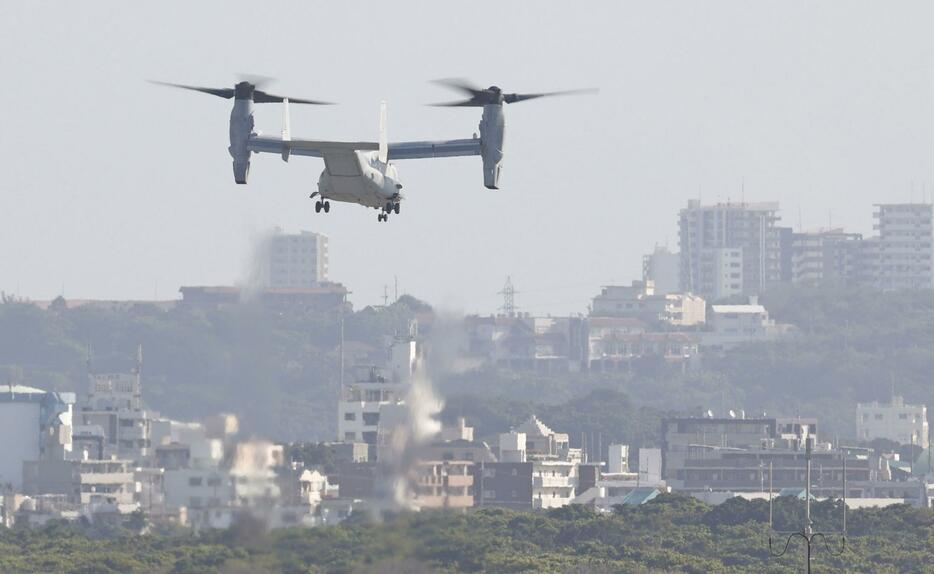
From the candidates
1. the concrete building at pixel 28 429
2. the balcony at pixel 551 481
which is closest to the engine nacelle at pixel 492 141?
the balcony at pixel 551 481

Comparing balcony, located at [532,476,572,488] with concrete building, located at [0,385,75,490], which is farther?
concrete building, located at [0,385,75,490]

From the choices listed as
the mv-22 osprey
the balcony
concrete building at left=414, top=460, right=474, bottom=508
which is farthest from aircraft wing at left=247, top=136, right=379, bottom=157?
the balcony

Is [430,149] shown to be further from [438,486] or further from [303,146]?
[438,486]

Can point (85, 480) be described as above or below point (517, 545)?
above

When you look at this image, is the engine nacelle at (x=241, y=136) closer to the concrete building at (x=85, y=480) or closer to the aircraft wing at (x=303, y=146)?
the aircraft wing at (x=303, y=146)

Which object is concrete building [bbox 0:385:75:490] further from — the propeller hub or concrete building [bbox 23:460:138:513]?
the propeller hub

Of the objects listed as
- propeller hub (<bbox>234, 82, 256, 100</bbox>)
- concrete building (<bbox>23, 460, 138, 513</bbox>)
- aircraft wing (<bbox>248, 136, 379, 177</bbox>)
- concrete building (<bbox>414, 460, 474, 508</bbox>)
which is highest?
propeller hub (<bbox>234, 82, 256, 100</bbox>)

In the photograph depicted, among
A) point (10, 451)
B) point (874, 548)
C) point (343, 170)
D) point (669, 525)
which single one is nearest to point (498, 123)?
point (343, 170)

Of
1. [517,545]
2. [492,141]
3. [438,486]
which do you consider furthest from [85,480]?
[492,141]
